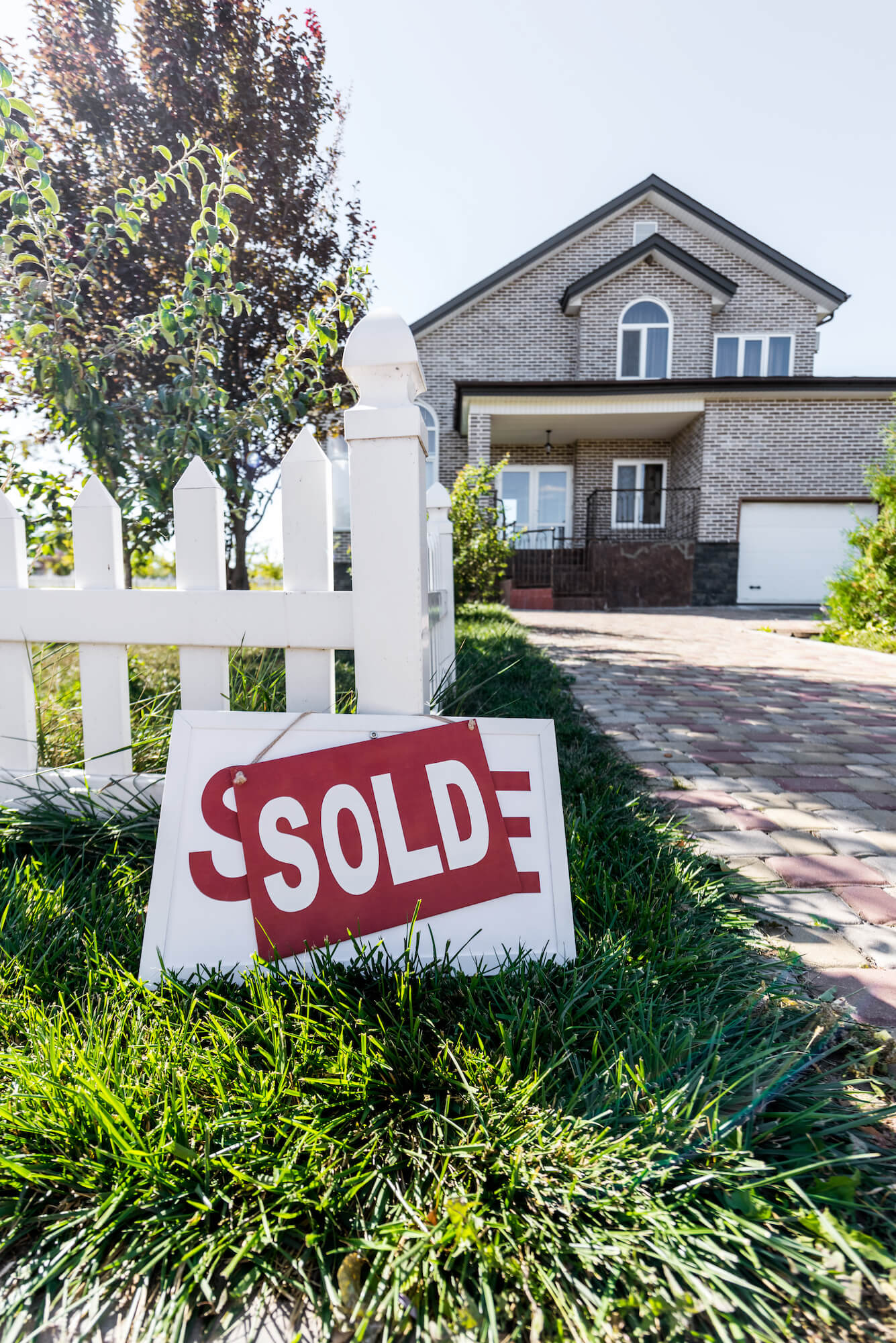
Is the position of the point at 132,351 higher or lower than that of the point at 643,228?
lower

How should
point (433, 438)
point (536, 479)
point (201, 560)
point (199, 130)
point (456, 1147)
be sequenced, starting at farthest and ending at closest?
point (536, 479) < point (433, 438) < point (199, 130) < point (201, 560) < point (456, 1147)

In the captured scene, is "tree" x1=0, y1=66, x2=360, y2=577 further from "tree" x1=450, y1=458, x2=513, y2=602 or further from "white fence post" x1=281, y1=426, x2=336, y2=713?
"tree" x1=450, y1=458, x2=513, y2=602

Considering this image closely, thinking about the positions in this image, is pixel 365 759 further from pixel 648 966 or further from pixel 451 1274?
pixel 451 1274

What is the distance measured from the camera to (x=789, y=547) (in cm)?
1516

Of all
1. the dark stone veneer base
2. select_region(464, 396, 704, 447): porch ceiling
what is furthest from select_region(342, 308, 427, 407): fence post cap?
the dark stone veneer base

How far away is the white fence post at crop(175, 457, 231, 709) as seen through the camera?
189 cm

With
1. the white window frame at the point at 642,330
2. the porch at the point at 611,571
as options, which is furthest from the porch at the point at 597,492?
the white window frame at the point at 642,330

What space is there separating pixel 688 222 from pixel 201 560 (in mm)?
19507

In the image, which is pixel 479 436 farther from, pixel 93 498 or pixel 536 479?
pixel 93 498

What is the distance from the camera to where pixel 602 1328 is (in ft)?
2.76

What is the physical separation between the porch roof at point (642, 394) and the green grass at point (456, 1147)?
14053 millimetres

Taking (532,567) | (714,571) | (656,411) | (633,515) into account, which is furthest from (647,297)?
(532,567)

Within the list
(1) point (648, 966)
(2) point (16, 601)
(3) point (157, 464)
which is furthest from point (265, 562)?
(1) point (648, 966)

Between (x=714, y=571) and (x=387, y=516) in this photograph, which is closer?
(x=387, y=516)
